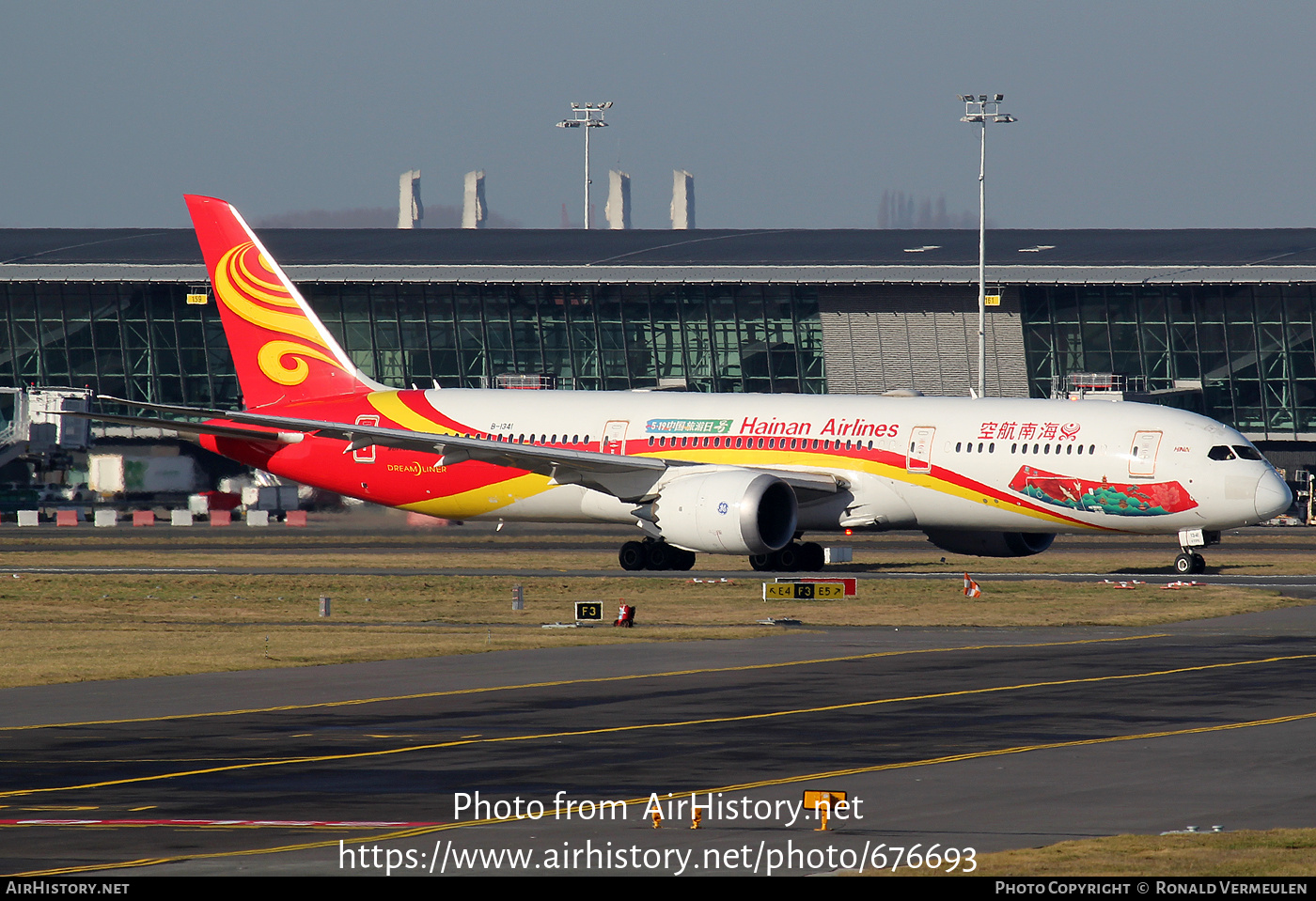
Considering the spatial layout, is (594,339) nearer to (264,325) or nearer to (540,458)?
(264,325)

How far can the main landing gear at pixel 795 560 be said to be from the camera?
156 feet

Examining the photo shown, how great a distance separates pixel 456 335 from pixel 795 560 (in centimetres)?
5417

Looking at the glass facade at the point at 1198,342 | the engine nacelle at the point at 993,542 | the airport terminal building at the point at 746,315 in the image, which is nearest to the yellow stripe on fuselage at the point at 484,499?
the engine nacelle at the point at 993,542

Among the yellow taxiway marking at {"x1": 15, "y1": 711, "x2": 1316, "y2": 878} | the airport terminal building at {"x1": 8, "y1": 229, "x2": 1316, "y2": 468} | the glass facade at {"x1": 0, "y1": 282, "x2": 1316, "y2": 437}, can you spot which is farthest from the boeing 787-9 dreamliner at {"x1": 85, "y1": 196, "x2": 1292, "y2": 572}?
the glass facade at {"x1": 0, "y1": 282, "x2": 1316, "y2": 437}

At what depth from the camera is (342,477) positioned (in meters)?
51.6

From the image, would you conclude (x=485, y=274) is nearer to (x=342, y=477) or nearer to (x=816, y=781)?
(x=342, y=477)

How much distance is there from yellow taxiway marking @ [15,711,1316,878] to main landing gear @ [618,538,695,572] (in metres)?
26.7

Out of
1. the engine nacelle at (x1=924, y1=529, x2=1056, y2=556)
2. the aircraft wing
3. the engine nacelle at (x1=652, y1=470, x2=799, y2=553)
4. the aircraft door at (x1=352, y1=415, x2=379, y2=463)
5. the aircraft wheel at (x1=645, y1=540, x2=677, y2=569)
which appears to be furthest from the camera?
the aircraft door at (x1=352, y1=415, x2=379, y2=463)

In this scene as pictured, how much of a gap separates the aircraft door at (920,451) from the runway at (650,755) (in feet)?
51.8

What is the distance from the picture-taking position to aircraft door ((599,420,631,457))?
160ft

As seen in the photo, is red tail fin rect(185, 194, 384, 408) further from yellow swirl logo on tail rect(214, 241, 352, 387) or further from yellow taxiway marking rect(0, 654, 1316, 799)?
yellow taxiway marking rect(0, 654, 1316, 799)

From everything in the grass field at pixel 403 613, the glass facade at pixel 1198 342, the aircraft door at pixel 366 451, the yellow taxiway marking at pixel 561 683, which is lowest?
the grass field at pixel 403 613

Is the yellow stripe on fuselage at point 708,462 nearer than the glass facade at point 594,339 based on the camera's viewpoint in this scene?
Yes

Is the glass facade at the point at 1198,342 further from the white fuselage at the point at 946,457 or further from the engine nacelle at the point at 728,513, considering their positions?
the engine nacelle at the point at 728,513
